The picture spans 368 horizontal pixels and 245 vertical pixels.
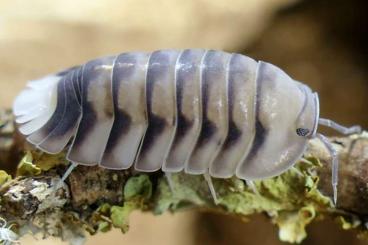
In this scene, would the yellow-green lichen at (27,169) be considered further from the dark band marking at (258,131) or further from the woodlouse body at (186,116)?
the dark band marking at (258,131)

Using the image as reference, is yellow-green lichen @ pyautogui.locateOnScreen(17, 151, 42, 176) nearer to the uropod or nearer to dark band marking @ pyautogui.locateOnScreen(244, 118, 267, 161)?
the uropod

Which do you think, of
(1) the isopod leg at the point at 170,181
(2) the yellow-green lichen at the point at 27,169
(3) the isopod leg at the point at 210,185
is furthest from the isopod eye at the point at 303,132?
(2) the yellow-green lichen at the point at 27,169

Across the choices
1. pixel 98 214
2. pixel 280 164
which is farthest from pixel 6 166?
pixel 280 164

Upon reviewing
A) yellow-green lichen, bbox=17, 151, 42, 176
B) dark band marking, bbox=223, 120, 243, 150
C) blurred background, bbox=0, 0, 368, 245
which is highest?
yellow-green lichen, bbox=17, 151, 42, 176

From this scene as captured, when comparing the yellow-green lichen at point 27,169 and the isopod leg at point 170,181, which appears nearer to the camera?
the yellow-green lichen at point 27,169

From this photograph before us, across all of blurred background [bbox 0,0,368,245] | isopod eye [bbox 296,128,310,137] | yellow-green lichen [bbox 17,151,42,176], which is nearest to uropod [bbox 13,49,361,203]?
isopod eye [bbox 296,128,310,137]

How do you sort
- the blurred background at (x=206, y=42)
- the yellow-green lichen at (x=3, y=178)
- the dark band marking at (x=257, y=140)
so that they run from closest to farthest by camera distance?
the yellow-green lichen at (x=3, y=178), the dark band marking at (x=257, y=140), the blurred background at (x=206, y=42)
